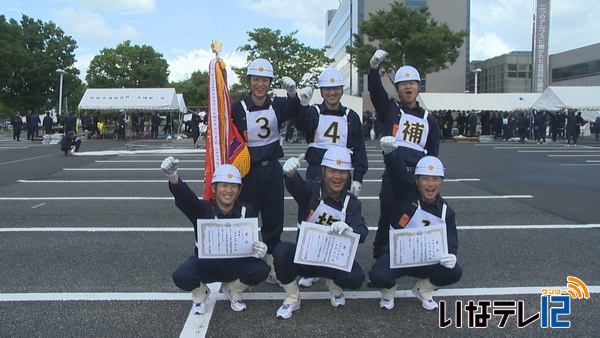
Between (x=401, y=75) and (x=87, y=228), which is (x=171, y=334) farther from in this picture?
(x=87, y=228)

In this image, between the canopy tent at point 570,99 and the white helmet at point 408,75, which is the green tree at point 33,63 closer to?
the canopy tent at point 570,99

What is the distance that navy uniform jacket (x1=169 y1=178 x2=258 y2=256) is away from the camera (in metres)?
3.92

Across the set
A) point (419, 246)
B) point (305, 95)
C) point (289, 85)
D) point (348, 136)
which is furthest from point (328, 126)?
point (419, 246)

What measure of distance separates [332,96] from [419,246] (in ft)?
5.30

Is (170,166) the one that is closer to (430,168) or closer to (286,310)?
(286,310)

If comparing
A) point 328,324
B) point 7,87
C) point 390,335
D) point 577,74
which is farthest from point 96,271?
point 577,74

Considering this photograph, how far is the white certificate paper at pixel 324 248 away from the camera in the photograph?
3926 mm

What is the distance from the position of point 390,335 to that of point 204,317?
141 centimetres

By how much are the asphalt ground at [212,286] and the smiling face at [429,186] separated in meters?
0.88

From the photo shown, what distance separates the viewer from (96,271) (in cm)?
494

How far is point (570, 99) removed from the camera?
25.4 meters

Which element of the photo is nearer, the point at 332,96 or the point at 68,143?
the point at 332,96

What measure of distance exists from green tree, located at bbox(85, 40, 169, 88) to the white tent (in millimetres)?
26984

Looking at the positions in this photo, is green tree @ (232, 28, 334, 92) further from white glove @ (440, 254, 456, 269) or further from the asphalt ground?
white glove @ (440, 254, 456, 269)
